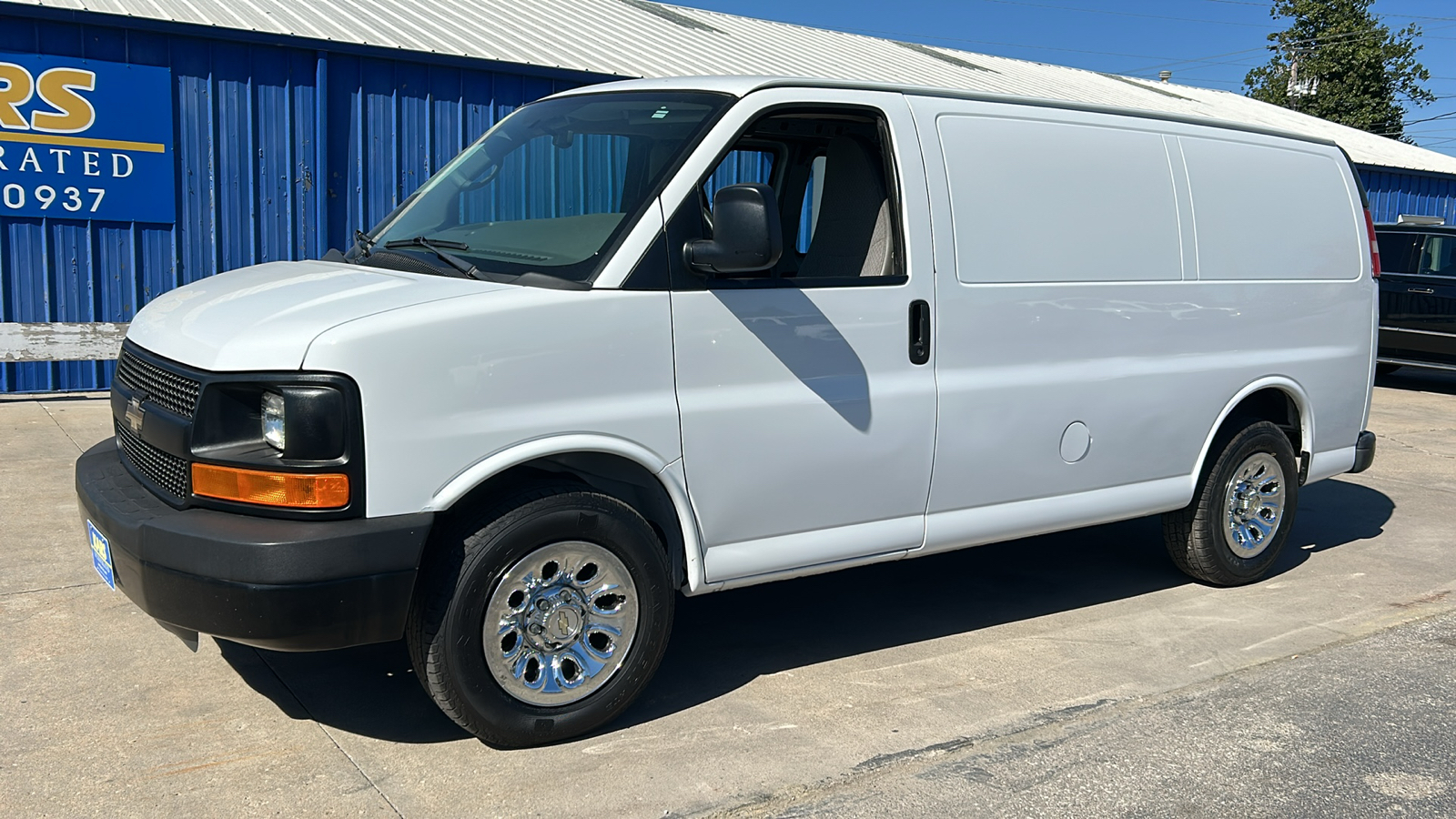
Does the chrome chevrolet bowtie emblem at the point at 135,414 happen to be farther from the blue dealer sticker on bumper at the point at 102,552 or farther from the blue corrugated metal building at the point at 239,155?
the blue corrugated metal building at the point at 239,155

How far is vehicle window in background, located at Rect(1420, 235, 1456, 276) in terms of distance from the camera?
13773mm

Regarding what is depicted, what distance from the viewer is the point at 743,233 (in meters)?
3.78

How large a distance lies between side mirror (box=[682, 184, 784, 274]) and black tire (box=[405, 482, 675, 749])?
0.83m

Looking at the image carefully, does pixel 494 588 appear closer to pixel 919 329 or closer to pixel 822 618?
pixel 919 329

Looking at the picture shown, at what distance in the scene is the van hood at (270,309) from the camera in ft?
11.0

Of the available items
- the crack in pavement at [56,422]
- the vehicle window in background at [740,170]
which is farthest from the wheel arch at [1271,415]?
the crack in pavement at [56,422]

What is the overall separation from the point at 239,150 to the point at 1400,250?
1261 centimetres

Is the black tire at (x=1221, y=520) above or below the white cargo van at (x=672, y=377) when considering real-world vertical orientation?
below

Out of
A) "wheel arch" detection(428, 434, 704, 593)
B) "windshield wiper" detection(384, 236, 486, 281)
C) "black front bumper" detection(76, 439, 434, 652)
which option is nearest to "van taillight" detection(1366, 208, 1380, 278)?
"wheel arch" detection(428, 434, 704, 593)

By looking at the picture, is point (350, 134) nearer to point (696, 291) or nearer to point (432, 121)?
point (432, 121)

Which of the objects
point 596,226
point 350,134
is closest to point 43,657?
point 596,226

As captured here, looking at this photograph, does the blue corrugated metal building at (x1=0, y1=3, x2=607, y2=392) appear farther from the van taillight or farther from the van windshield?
the van taillight

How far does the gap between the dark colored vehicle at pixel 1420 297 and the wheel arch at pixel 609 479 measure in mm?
12589

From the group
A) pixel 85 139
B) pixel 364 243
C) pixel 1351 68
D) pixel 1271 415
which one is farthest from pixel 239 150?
pixel 1351 68
